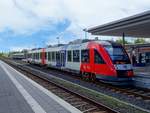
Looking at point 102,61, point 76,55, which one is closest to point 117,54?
point 102,61

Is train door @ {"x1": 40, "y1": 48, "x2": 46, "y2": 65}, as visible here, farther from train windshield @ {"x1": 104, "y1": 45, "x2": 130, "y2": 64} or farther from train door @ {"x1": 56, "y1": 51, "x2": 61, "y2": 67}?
train windshield @ {"x1": 104, "y1": 45, "x2": 130, "y2": 64}

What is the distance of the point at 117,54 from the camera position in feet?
71.1

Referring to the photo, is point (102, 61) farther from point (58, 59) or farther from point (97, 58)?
point (58, 59)

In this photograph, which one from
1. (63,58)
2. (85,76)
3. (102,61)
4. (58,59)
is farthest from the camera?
(58,59)

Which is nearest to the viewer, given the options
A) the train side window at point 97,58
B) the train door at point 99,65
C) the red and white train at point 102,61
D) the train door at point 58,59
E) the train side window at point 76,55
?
the red and white train at point 102,61

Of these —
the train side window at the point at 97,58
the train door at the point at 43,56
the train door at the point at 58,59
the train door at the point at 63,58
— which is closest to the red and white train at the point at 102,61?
the train side window at the point at 97,58

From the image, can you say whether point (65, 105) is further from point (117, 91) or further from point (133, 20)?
point (133, 20)

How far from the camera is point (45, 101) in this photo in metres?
14.2

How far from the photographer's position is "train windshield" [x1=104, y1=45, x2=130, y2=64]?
69.7ft

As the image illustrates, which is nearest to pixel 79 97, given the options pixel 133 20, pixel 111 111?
pixel 111 111

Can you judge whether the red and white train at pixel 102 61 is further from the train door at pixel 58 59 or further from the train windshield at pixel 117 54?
the train door at pixel 58 59

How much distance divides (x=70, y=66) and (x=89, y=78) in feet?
16.1

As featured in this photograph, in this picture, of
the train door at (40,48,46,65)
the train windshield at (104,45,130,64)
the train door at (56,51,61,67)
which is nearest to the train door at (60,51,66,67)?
the train door at (56,51,61,67)

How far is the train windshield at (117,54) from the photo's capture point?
2123cm
